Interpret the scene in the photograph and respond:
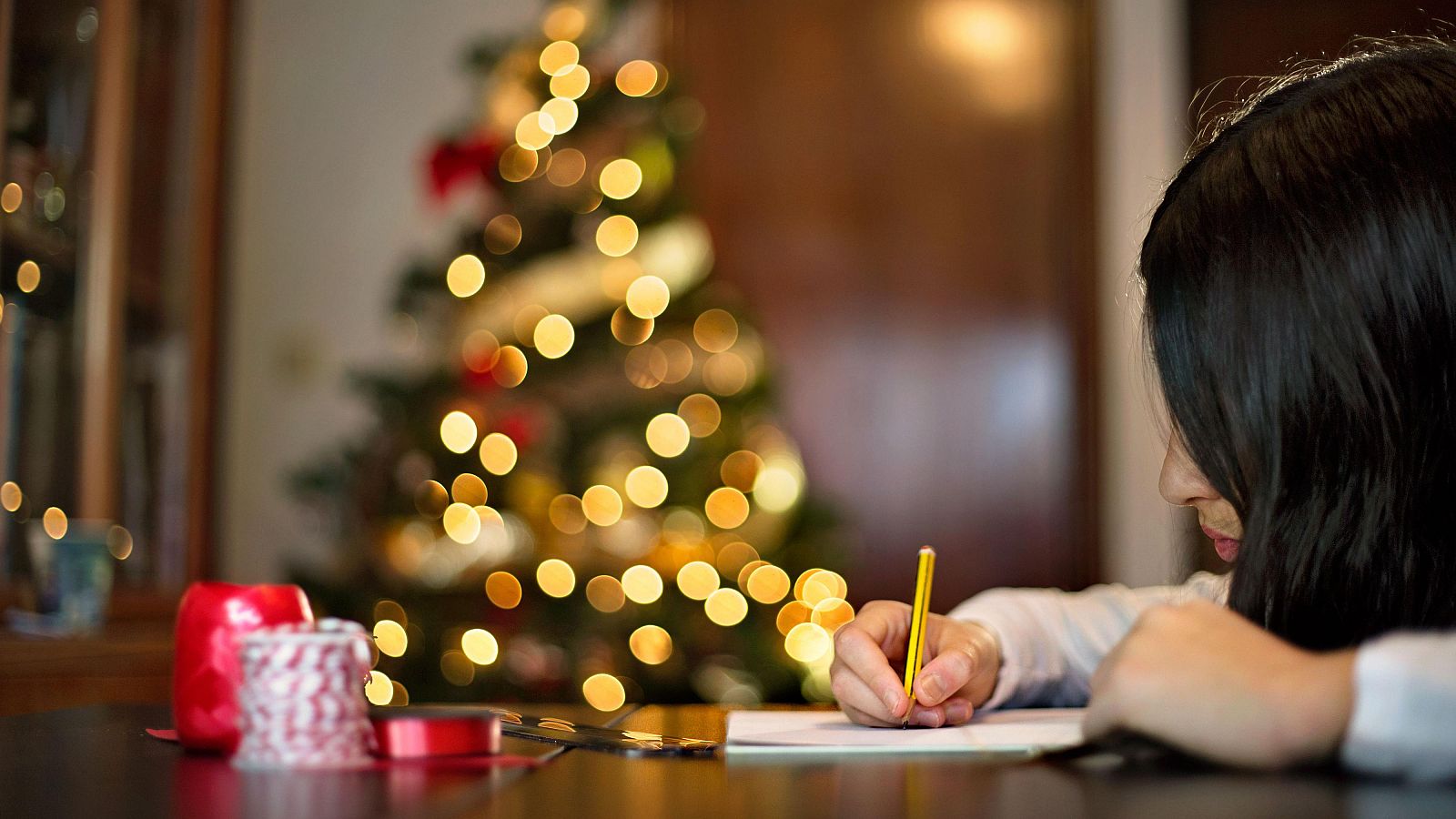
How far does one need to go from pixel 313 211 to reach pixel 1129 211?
1753mm

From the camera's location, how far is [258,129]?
2.88 metres

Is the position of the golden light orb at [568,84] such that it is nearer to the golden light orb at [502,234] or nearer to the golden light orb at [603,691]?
the golden light orb at [502,234]

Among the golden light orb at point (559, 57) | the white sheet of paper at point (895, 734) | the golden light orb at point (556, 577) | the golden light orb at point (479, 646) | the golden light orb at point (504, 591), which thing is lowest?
the golden light orb at point (479, 646)

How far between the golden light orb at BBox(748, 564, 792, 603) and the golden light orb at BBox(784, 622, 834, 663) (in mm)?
69

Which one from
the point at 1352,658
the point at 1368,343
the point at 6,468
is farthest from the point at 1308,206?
the point at 6,468

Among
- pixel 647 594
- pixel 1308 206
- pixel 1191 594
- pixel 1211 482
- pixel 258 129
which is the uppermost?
pixel 258 129

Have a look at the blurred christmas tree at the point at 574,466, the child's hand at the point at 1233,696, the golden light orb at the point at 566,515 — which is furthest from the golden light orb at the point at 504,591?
the child's hand at the point at 1233,696

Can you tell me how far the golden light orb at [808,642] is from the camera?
7.45 feet

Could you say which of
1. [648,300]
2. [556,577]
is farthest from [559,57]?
[556,577]

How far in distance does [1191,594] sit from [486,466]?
1.41 m

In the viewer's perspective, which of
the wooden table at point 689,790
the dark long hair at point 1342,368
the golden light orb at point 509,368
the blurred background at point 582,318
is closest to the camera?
the wooden table at point 689,790

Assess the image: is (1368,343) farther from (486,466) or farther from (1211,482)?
(486,466)

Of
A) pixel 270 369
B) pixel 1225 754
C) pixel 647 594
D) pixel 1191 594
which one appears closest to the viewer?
pixel 1225 754

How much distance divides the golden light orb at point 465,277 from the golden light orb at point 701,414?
41 centimetres
